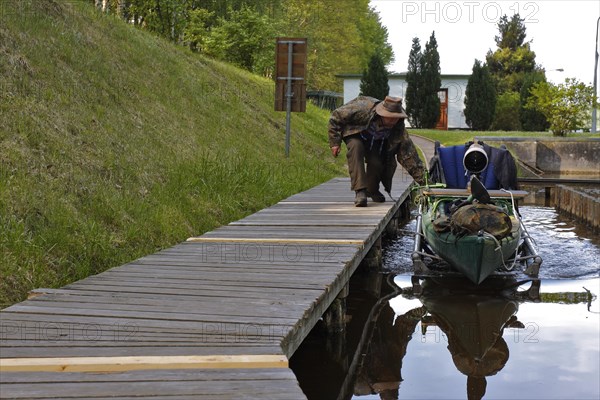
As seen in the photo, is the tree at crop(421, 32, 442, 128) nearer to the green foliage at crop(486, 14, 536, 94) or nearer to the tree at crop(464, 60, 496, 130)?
the tree at crop(464, 60, 496, 130)

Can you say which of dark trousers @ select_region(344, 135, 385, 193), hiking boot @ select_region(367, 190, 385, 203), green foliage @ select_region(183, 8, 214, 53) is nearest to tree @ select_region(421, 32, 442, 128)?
green foliage @ select_region(183, 8, 214, 53)

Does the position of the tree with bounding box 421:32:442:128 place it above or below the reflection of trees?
above

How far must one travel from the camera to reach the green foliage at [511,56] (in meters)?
71.6

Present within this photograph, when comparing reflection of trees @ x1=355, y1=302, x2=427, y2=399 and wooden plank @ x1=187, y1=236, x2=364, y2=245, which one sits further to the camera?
wooden plank @ x1=187, y1=236, x2=364, y2=245

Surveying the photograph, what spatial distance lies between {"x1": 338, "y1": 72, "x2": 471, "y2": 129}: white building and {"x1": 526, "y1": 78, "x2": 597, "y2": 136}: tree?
767 inches

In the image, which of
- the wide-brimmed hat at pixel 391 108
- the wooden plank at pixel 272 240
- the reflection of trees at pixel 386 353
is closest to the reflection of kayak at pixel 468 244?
the reflection of trees at pixel 386 353

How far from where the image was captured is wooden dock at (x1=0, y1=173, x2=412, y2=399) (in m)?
4.06

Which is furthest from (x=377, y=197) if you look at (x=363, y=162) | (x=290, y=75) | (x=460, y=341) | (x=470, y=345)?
(x=290, y=75)

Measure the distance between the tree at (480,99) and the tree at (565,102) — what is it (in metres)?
15.5

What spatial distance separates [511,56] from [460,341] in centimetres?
6900

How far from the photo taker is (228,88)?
976 inches

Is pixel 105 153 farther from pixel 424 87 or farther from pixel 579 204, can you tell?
pixel 424 87

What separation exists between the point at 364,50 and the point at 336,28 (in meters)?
12.5

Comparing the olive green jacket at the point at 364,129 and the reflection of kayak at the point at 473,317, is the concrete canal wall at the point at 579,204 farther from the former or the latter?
the reflection of kayak at the point at 473,317
